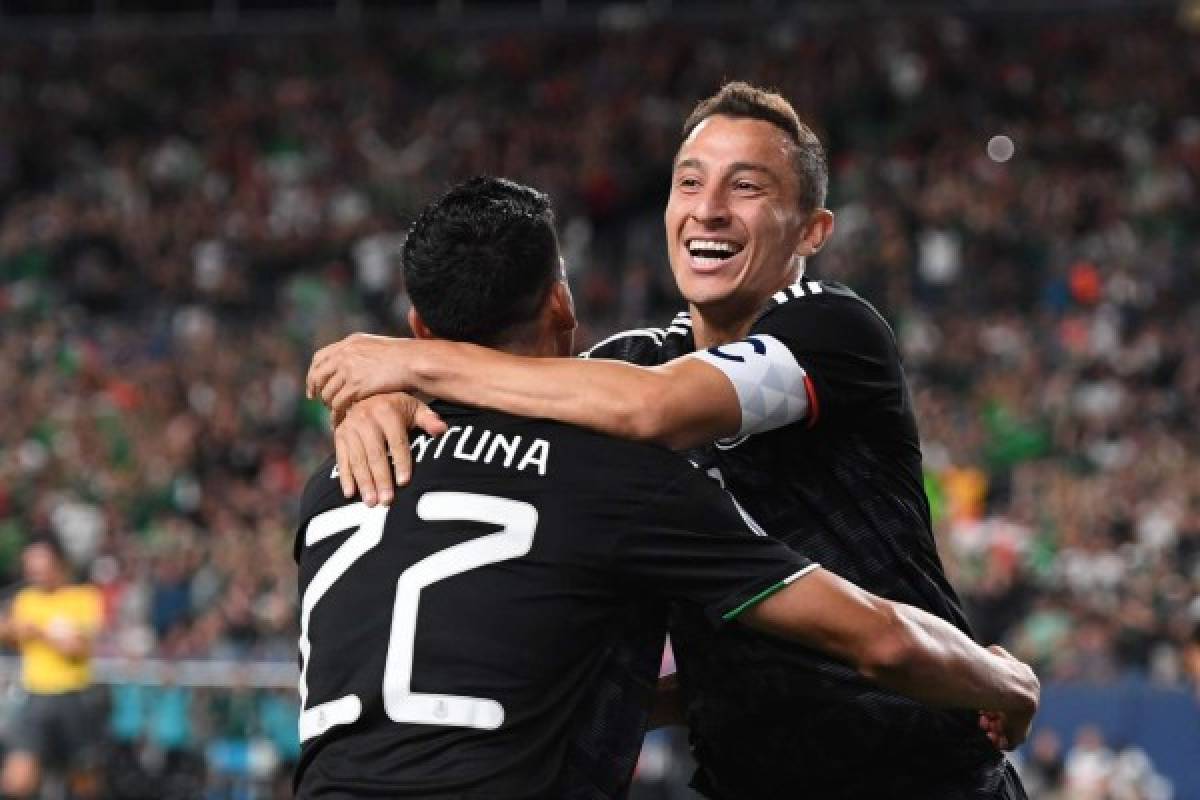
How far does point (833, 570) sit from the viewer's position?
3.95m

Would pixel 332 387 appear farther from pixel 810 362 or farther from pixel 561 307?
pixel 810 362

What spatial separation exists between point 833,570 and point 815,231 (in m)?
0.88

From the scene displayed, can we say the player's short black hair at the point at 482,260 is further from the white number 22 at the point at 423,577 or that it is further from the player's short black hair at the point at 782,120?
the player's short black hair at the point at 782,120

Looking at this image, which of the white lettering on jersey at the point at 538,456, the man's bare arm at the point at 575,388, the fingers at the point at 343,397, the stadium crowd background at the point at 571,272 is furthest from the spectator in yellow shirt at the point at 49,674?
the white lettering on jersey at the point at 538,456

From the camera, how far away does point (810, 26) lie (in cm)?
2423

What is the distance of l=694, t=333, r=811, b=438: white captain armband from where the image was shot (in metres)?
3.70

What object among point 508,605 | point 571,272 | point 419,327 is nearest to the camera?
point 508,605

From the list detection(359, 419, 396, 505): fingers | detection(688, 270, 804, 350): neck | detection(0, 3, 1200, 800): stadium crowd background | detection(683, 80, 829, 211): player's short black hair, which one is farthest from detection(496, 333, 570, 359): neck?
detection(0, 3, 1200, 800): stadium crowd background

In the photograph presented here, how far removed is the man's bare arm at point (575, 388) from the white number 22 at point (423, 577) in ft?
0.75

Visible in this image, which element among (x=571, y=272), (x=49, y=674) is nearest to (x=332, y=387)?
(x=49, y=674)

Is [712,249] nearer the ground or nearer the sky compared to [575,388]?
nearer the sky

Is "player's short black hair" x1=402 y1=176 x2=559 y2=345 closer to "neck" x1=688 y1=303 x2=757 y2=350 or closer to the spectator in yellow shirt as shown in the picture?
"neck" x1=688 y1=303 x2=757 y2=350

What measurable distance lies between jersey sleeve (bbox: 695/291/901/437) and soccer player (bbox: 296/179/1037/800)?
343 mm

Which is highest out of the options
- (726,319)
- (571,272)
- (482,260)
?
(482,260)
